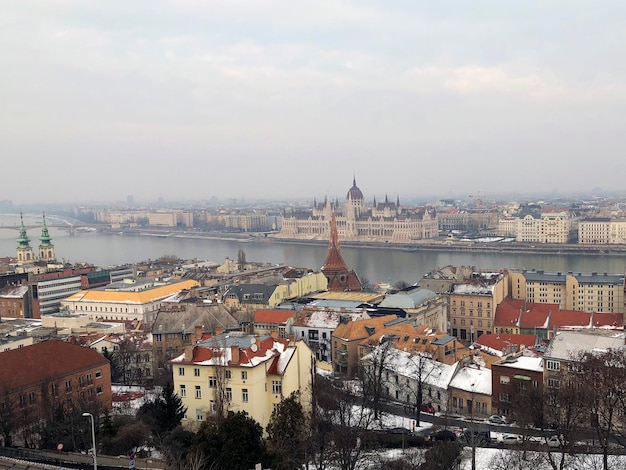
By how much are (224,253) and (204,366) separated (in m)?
40.2

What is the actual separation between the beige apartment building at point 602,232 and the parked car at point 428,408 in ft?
132

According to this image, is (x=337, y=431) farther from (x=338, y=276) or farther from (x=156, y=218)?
(x=156, y=218)

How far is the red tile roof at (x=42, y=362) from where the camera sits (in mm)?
9477

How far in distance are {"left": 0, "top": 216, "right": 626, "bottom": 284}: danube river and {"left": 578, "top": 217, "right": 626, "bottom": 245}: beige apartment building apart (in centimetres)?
571

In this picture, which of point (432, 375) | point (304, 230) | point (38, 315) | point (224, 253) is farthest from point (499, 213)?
point (432, 375)

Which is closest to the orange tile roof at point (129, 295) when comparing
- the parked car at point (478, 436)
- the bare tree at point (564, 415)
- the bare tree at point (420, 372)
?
the bare tree at point (420, 372)

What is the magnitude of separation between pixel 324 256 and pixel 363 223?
14.7 meters

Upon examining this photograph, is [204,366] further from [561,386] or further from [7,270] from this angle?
[7,270]

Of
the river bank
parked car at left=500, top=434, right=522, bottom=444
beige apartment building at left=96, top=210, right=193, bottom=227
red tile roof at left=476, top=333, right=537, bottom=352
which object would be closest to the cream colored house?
parked car at left=500, top=434, right=522, bottom=444

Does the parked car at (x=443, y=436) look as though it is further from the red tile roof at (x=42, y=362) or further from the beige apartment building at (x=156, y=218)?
the beige apartment building at (x=156, y=218)

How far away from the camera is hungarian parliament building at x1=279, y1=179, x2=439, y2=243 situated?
186 feet

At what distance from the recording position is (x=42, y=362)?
9.88 m

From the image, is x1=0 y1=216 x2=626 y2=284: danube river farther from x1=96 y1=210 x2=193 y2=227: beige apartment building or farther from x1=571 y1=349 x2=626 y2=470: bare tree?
x1=571 y1=349 x2=626 y2=470: bare tree

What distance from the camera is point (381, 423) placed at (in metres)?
9.88
